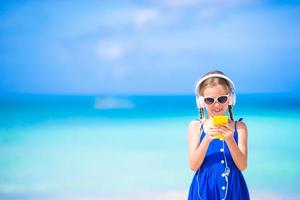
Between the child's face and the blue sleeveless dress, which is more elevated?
the child's face

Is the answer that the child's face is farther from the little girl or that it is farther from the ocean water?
the ocean water

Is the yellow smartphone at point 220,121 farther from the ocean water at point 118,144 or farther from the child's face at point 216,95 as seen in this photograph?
the ocean water at point 118,144

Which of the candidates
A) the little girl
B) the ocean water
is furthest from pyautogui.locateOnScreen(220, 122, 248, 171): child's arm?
the ocean water

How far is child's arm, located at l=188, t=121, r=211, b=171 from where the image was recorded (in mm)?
1544

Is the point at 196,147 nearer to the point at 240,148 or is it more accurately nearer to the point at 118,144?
the point at 240,148

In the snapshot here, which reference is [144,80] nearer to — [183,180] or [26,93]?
[26,93]

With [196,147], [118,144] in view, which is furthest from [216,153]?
[118,144]

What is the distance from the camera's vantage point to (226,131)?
152 cm

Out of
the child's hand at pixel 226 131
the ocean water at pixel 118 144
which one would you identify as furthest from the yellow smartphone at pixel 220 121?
the ocean water at pixel 118 144

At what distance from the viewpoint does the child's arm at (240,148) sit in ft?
4.99

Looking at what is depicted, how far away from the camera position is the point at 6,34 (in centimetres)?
395

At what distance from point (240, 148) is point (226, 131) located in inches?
3.7

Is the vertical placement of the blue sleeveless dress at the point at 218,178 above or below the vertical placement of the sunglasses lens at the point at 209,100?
below

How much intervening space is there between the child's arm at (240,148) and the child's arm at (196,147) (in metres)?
0.06
